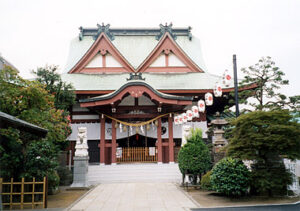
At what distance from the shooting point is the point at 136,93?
1587 cm

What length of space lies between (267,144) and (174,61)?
13675 mm

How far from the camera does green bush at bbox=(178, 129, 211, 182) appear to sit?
35.5 ft

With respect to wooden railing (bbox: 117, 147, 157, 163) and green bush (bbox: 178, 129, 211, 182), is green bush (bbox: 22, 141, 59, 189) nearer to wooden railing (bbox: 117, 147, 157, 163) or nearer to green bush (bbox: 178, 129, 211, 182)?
green bush (bbox: 178, 129, 211, 182)

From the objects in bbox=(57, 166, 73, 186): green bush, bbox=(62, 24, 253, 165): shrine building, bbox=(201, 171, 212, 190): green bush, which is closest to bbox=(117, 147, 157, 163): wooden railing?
bbox=(62, 24, 253, 165): shrine building

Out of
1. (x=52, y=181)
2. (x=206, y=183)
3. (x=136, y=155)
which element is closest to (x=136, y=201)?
(x=206, y=183)

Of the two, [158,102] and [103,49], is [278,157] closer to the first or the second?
[158,102]

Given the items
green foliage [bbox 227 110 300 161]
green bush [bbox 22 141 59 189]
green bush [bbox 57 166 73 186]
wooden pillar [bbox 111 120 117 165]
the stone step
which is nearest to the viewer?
green foliage [bbox 227 110 300 161]

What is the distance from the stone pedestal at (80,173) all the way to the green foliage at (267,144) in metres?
7.28

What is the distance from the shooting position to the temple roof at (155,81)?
17938 mm

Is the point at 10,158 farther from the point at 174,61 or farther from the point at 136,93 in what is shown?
the point at 174,61

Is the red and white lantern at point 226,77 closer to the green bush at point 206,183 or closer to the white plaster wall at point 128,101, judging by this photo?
the green bush at point 206,183

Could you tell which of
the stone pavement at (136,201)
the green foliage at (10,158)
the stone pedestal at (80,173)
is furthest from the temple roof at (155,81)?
the stone pavement at (136,201)

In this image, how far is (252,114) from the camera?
8750 millimetres

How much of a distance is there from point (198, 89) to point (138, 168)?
6660 millimetres
